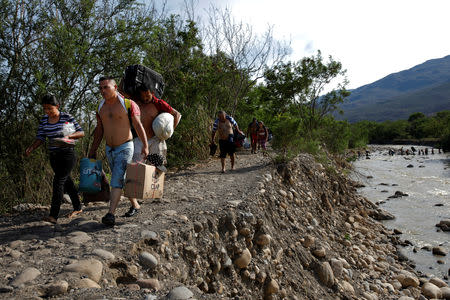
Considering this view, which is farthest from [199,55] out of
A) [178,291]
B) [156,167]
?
[178,291]

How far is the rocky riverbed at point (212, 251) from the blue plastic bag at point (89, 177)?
42 centimetres

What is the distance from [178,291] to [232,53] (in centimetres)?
1167

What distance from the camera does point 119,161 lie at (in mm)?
3535

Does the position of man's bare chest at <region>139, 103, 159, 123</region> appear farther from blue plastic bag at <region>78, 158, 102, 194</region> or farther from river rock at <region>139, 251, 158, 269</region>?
river rock at <region>139, 251, 158, 269</region>

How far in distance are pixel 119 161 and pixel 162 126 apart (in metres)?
0.82

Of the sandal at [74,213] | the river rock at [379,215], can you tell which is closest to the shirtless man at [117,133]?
the sandal at [74,213]

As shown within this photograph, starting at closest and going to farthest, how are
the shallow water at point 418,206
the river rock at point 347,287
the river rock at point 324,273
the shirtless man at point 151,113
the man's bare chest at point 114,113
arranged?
1. the man's bare chest at point 114,113
2. the shirtless man at point 151,113
3. the river rock at point 324,273
4. the river rock at point 347,287
5. the shallow water at point 418,206

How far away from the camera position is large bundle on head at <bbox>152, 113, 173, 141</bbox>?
161 inches

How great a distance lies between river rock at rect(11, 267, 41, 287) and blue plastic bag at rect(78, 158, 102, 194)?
1404 millimetres

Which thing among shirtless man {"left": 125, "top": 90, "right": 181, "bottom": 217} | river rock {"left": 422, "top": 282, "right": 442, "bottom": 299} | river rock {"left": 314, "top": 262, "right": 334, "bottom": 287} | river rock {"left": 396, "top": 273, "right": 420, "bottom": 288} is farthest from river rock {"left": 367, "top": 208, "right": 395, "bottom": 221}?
shirtless man {"left": 125, "top": 90, "right": 181, "bottom": 217}

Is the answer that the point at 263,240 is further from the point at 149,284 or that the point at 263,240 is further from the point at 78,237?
the point at 78,237

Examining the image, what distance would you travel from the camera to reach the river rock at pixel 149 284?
7.85ft

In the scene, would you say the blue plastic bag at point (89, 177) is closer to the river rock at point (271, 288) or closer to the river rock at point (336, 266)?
the river rock at point (271, 288)

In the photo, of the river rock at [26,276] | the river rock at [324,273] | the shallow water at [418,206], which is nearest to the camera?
the river rock at [26,276]
